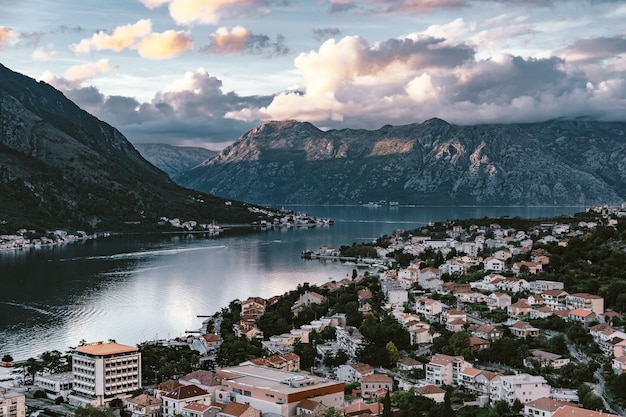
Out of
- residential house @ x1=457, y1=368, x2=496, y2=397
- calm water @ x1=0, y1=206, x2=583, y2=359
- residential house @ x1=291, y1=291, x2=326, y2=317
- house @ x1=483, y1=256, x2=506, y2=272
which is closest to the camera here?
residential house @ x1=457, y1=368, x2=496, y2=397

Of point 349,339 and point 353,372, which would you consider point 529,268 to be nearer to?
point 349,339

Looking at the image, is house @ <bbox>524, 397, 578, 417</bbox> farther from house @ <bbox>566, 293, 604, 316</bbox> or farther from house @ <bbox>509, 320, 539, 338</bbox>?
house @ <bbox>566, 293, 604, 316</bbox>

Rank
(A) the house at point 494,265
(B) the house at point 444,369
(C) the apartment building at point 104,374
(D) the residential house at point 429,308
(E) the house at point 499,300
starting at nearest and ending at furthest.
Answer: (C) the apartment building at point 104,374
(B) the house at point 444,369
(D) the residential house at point 429,308
(E) the house at point 499,300
(A) the house at point 494,265

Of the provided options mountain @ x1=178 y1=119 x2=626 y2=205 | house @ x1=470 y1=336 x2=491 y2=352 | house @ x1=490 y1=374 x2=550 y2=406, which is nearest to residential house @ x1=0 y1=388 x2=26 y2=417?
house @ x1=490 y1=374 x2=550 y2=406

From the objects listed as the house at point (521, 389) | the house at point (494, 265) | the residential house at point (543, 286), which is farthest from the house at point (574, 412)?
the house at point (494, 265)

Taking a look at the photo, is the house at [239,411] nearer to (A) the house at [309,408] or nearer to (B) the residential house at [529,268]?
(A) the house at [309,408]

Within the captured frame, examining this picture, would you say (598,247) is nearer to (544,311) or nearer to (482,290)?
(482,290)

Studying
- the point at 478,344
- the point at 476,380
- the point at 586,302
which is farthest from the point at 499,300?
the point at 476,380

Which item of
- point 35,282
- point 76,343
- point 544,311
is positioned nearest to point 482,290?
point 544,311
